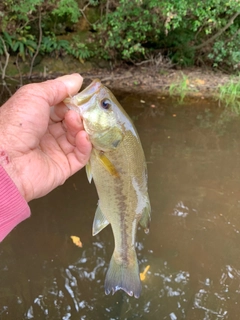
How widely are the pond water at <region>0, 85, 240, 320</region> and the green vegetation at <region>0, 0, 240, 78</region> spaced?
5.04 m

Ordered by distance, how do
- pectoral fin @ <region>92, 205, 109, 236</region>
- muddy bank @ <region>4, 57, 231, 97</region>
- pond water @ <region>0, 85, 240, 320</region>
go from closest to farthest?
pectoral fin @ <region>92, 205, 109, 236</region> < pond water @ <region>0, 85, 240, 320</region> < muddy bank @ <region>4, 57, 231, 97</region>

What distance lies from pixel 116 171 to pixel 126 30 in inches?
334

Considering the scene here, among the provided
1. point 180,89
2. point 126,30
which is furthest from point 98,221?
point 126,30

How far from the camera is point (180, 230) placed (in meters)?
4.11

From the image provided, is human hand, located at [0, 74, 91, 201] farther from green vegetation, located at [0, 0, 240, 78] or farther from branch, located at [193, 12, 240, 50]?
branch, located at [193, 12, 240, 50]

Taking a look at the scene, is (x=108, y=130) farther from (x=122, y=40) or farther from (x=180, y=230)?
(x=122, y=40)

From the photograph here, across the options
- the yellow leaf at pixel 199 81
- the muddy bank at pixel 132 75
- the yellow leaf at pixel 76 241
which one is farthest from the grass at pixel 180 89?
the yellow leaf at pixel 76 241

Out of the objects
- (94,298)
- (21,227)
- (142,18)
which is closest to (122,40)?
(142,18)

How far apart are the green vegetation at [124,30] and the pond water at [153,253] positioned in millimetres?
5041

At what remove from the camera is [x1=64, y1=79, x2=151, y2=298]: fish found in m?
1.84

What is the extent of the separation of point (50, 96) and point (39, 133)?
23 cm

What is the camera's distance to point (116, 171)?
2000mm

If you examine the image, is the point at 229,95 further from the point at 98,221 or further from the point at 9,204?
the point at 9,204

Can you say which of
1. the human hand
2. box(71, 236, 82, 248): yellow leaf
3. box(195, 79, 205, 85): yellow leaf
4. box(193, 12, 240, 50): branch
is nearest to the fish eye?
the human hand
